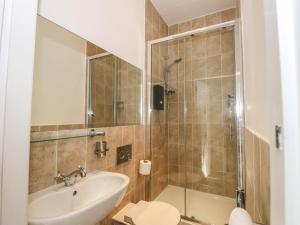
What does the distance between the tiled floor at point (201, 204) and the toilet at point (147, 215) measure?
2.13ft

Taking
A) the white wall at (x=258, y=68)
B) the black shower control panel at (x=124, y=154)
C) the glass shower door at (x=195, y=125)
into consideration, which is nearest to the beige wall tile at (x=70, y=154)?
the black shower control panel at (x=124, y=154)

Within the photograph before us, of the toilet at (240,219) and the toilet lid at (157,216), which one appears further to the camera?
the toilet lid at (157,216)

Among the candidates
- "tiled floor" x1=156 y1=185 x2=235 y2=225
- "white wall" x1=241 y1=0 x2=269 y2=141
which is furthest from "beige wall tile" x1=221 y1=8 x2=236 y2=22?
"tiled floor" x1=156 y1=185 x2=235 y2=225

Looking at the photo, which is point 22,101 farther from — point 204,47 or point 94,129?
point 204,47

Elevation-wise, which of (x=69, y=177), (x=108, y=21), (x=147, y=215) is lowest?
(x=147, y=215)

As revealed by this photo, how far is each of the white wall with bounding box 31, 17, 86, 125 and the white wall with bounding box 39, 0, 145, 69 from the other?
0.23 ft

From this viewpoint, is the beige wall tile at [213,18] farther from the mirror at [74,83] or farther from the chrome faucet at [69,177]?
the chrome faucet at [69,177]

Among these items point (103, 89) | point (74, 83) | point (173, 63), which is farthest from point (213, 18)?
point (74, 83)

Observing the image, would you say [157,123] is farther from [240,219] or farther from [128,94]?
[240,219]

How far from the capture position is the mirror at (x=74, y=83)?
919 mm

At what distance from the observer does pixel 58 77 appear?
1.02m

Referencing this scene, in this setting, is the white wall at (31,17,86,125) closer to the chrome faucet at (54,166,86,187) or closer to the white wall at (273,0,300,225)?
the chrome faucet at (54,166,86,187)

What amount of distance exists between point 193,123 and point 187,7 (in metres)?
1.58

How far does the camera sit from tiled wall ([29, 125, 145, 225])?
84 centimetres
